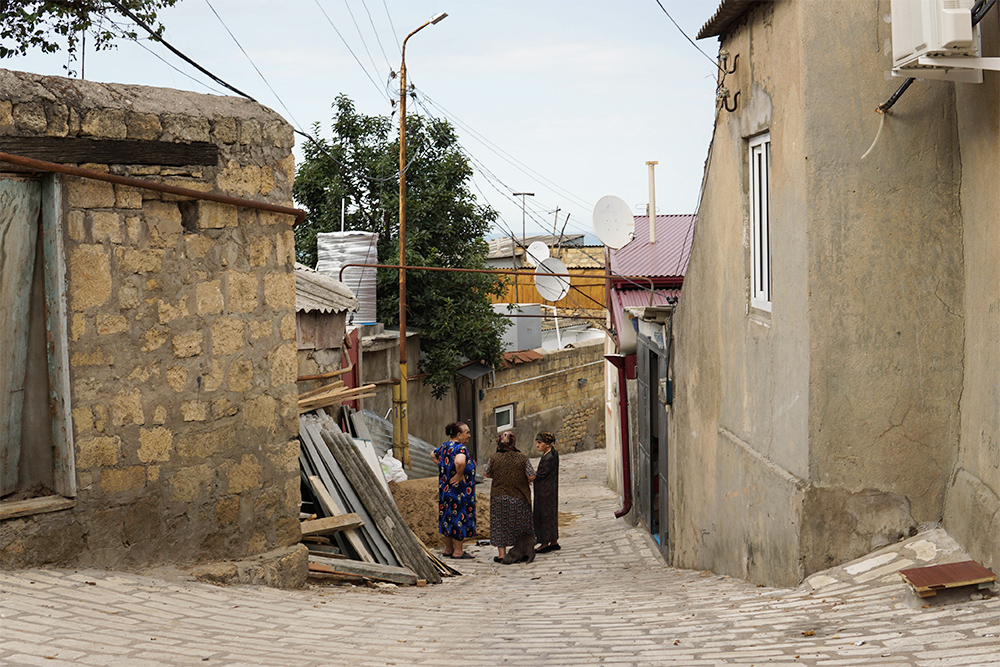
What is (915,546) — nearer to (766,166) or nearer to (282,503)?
(766,166)

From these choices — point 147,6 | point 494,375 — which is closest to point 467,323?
point 494,375

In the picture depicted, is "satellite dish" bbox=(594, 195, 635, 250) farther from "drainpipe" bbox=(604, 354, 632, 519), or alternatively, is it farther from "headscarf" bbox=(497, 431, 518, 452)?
"headscarf" bbox=(497, 431, 518, 452)

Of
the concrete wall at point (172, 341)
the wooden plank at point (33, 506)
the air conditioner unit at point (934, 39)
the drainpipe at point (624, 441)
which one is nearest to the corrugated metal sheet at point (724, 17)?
the air conditioner unit at point (934, 39)

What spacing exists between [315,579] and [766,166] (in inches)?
164

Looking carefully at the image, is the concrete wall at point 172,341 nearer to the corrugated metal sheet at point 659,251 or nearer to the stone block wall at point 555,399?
the corrugated metal sheet at point 659,251

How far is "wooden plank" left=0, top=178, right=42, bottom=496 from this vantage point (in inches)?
179

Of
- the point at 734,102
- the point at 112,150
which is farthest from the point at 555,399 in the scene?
the point at 112,150

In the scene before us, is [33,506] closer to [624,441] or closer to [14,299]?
[14,299]

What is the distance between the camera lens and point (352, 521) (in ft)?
22.2

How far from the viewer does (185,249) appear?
5.21 meters

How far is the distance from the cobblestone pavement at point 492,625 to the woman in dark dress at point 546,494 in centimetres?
355

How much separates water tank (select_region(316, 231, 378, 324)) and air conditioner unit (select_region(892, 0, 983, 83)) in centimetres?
1442

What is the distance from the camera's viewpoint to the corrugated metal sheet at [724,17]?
5620 millimetres

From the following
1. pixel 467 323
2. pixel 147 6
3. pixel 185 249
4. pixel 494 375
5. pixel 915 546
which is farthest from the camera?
pixel 494 375
